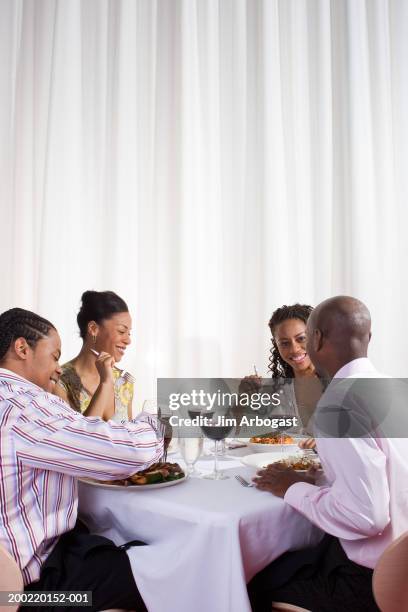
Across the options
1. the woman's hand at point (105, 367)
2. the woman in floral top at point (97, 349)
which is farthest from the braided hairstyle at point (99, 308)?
the woman's hand at point (105, 367)

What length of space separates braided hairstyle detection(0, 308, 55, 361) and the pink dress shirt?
2.23ft

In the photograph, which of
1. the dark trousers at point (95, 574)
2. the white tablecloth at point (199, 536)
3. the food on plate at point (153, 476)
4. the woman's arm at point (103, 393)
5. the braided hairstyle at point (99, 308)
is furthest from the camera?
the braided hairstyle at point (99, 308)

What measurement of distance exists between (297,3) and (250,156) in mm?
937

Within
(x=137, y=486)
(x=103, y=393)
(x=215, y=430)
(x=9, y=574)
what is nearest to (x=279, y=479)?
(x=215, y=430)

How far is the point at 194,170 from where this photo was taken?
3271mm

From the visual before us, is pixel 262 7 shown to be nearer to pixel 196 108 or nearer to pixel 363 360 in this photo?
pixel 196 108

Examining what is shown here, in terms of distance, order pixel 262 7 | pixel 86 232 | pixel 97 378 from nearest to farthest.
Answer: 1. pixel 97 378
2. pixel 86 232
3. pixel 262 7

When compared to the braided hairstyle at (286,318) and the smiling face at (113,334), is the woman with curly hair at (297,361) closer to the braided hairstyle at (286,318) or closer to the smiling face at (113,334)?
the braided hairstyle at (286,318)

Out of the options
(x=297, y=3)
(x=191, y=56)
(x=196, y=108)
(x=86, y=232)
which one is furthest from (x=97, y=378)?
(x=297, y=3)

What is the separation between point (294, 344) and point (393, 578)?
4.90ft

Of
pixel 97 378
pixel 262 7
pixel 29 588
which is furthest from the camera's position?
pixel 262 7

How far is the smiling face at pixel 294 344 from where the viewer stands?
2.52 meters

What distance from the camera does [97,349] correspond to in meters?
2.56

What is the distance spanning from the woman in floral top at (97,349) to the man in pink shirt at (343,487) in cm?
113
